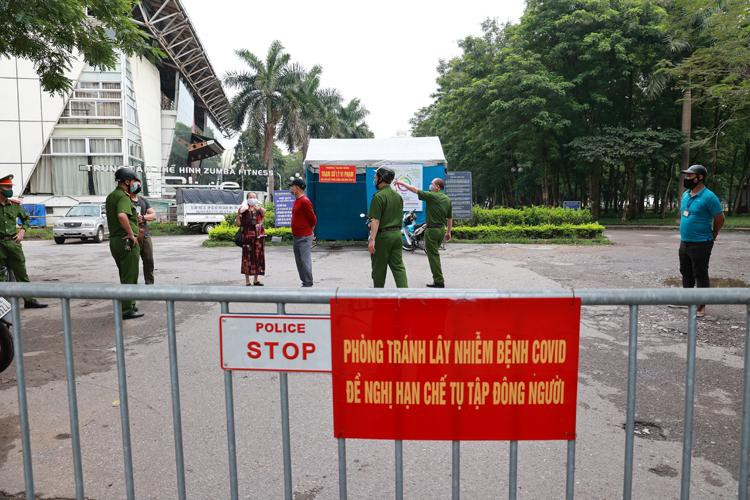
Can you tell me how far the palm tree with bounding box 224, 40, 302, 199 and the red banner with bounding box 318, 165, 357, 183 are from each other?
2122cm

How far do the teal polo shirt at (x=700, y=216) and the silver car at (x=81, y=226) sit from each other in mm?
20407

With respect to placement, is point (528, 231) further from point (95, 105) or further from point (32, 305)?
point (95, 105)

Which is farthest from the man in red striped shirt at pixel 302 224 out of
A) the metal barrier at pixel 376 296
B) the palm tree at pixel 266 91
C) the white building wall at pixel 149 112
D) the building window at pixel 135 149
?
the white building wall at pixel 149 112

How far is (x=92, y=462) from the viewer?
309cm

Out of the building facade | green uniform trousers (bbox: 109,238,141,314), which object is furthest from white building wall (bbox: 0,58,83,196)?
green uniform trousers (bbox: 109,238,141,314)

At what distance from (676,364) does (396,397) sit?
392cm

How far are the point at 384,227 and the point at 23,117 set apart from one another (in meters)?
32.5

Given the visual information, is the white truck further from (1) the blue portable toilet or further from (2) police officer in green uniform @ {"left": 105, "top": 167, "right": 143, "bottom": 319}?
(2) police officer in green uniform @ {"left": 105, "top": 167, "right": 143, "bottom": 319}

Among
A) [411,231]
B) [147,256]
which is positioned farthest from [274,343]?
[411,231]

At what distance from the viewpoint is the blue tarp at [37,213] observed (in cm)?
3012

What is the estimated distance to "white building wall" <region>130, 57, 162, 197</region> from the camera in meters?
36.7

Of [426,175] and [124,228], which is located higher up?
[426,175]

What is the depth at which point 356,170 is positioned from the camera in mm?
14859

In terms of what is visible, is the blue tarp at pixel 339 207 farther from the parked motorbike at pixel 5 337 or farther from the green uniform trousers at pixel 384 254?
the parked motorbike at pixel 5 337
